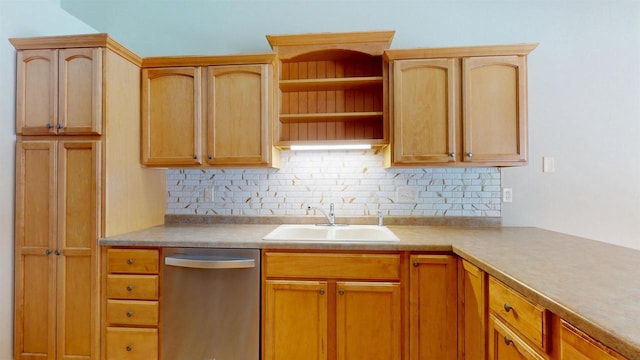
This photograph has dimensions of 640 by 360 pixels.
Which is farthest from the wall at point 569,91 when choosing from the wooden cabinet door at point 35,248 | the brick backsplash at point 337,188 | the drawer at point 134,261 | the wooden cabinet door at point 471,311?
the drawer at point 134,261

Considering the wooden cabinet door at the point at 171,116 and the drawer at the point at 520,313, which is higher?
the wooden cabinet door at the point at 171,116

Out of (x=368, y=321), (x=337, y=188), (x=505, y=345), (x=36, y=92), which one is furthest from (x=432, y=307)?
(x=36, y=92)

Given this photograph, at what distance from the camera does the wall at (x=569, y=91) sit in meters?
2.05

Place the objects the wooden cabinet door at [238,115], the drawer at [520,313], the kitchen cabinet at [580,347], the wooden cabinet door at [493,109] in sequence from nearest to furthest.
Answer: the kitchen cabinet at [580,347] < the drawer at [520,313] < the wooden cabinet door at [493,109] < the wooden cabinet door at [238,115]

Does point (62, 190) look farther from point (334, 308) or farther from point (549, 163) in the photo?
point (549, 163)

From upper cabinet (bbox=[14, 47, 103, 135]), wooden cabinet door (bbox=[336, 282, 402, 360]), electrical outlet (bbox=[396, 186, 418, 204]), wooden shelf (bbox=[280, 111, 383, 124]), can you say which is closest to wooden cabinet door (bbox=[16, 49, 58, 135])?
upper cabinet (bbox=[14, 47, 103, 135])

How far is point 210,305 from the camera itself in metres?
1.65

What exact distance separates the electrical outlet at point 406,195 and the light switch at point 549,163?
908 mm

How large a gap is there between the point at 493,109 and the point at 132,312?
8.04 ft

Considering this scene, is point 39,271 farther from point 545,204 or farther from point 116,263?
point 545,204

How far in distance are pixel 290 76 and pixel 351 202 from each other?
1.05m

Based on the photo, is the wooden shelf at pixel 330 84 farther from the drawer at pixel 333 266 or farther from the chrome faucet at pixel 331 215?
the drawer at pixel 333 266

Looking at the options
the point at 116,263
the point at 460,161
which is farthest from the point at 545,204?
the point at 116,263

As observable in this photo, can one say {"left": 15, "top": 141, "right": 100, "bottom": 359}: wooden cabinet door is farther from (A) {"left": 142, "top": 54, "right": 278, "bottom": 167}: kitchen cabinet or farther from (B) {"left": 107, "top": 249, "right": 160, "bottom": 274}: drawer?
(A) {"left": 142, "top": 54, "right": 278, "bottom": 167}: kitchen cabinet
